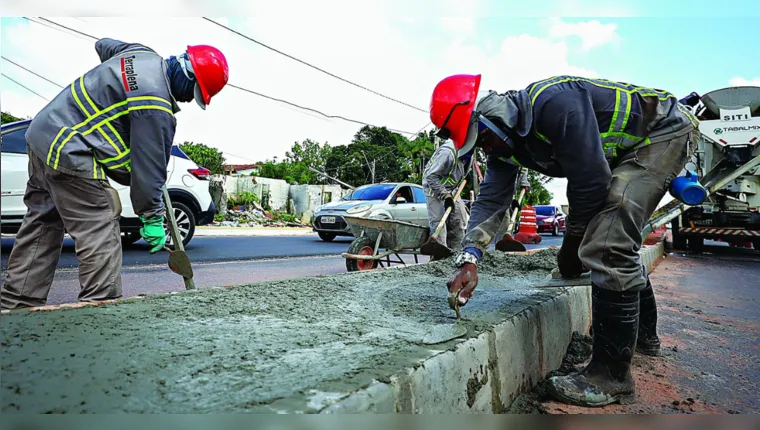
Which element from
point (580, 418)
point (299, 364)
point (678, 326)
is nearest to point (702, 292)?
point (678, 326)

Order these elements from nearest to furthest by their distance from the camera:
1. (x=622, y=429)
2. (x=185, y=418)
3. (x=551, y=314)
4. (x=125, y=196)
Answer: (x=185, y=418) → (x=622, y=429) → (x=551, y=314) → (x=125, y=196)

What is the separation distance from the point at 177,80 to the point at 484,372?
2.28m

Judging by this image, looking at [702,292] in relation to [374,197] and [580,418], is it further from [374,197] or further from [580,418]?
[374,197]

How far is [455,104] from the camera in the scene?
2.15m

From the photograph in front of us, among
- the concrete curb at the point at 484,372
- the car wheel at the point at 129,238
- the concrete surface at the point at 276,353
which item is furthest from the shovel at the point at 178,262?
the car wheel at the point at 129,238

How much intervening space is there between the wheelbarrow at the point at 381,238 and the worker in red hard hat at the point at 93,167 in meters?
3.12

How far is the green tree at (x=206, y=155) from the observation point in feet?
89.4

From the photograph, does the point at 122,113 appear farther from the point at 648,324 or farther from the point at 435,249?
the point at 435,249

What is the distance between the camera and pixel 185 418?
1.08 metres

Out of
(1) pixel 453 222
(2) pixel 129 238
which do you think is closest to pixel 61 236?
(1) pixel 453 222

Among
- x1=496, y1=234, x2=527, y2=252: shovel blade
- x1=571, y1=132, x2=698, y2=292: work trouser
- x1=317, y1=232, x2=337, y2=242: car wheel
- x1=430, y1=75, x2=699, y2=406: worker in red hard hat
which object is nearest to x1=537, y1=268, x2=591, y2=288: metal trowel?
x1=430, y1=75, x2=699, y2=406: worker in red hard hat

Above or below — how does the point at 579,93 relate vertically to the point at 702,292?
above

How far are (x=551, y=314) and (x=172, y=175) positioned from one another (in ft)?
19.7

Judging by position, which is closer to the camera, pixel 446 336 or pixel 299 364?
pixel 299 364
